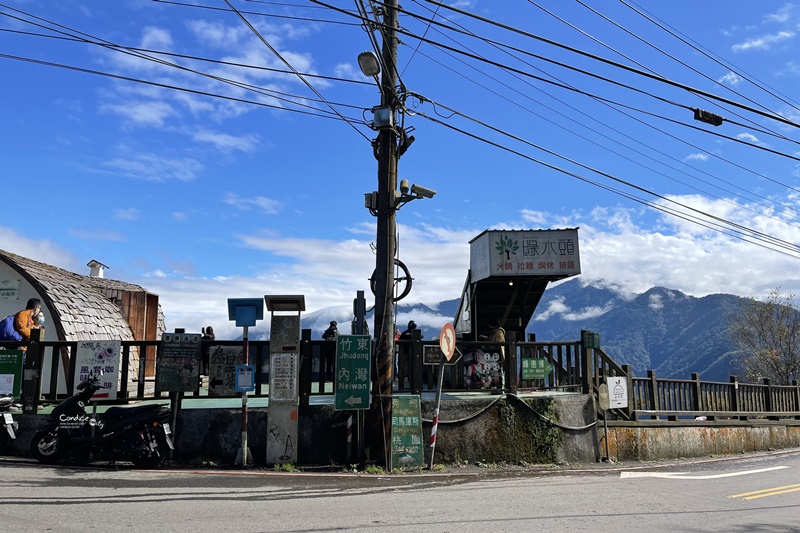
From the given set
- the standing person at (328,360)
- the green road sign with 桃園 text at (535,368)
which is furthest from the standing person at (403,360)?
the green road sign with 桃園 text at (535,368)

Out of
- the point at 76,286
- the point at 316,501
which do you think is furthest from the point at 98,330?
the point at 316,501

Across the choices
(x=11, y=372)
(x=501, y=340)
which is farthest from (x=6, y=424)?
(x=501, y=340)

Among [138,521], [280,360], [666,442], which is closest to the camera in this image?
[138,521]

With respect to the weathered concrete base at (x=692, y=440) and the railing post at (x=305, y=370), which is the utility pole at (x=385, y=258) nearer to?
the railing post at (x=305, y=370)

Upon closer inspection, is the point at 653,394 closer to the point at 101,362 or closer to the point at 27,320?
the point at 101,362

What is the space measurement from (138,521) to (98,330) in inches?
442

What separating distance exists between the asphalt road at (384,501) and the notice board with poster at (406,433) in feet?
1.41

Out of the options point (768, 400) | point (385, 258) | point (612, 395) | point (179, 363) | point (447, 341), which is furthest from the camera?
point (768, 400)

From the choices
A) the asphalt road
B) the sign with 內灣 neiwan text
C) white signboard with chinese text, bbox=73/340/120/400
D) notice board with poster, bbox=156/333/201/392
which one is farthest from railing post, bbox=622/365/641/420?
white signboard with chinese text, bbox=73/340/120/400

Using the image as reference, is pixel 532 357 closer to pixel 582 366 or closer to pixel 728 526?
pixel 582 366

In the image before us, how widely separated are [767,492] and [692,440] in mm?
6562

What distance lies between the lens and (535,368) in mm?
12859

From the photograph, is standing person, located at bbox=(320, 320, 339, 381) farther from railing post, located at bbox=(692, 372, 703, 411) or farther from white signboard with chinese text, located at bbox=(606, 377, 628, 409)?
railing post, located at bbox=(692, 372, 703, 411)

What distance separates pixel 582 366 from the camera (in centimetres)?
1363
